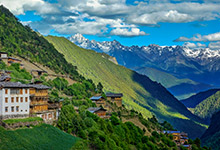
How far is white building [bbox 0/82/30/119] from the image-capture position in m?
76.9

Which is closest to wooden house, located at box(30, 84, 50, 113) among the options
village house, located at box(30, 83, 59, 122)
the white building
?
village house, located at box(30, 83, 59, 122)

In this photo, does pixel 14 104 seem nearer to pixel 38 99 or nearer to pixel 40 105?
pixel 40 105

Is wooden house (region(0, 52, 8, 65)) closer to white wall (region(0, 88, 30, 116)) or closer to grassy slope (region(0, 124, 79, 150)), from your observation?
white wall (region(0, 88, 30, 116))

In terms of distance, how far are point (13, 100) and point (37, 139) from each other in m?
10.2

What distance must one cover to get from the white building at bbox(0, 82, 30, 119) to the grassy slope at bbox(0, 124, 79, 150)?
488cm

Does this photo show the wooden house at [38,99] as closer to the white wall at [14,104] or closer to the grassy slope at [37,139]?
the white wall at [14,104]

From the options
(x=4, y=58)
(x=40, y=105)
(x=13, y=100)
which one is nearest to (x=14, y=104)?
(x=13, y=100)

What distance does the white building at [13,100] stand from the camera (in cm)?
7688

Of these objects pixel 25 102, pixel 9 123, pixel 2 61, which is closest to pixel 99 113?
pixel 2 61

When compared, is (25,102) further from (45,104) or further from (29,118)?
(45,104)

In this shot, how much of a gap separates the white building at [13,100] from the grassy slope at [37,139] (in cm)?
488

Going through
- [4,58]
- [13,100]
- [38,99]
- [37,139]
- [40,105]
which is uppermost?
[4,58]

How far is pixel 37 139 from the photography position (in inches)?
2943

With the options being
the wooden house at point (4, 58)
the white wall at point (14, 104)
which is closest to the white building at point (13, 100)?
the white wall at point (14, 104)
